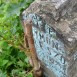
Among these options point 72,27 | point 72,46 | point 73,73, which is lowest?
point 73,73

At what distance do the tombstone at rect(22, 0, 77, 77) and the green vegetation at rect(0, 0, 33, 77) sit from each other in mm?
487

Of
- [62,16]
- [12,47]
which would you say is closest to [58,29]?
[62,16]

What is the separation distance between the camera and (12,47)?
96.5 inches

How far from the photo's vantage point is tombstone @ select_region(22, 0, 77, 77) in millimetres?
1589

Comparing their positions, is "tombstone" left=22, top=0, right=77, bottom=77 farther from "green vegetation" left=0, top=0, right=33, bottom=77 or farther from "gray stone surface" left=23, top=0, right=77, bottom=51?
"green vegetation" left=0, top=0, right=33, bottom=77

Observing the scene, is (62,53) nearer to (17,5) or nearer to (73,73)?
(73,73)

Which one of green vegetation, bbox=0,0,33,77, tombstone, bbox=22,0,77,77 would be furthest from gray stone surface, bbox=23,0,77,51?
green vegetation, bbox=0,0,33,77

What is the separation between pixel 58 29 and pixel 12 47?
97 cm

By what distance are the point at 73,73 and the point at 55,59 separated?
21cm

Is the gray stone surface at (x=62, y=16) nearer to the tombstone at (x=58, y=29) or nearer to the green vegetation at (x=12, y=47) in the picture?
the tombstone at (x=58, y=29)

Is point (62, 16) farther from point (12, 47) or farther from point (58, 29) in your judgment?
point (12, 47)

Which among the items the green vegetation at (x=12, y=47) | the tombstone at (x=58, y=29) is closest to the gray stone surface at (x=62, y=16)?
the tombstone at (x=58, y=29)

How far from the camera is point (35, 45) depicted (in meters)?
1.94

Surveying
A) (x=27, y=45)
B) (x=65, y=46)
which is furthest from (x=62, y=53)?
(x=27, y=45)
